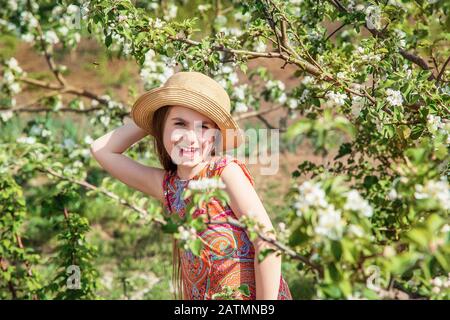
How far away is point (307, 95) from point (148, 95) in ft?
A: 2.80

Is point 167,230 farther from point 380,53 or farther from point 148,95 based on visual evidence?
point 380,53

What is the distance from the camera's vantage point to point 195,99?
240 centimetres

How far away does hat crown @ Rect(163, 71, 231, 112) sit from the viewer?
2422 millimetres

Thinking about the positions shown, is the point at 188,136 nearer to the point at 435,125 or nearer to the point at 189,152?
the point at 189,152

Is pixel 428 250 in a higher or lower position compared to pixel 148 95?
lower

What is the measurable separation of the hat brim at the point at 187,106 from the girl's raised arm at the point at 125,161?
0.15 meters

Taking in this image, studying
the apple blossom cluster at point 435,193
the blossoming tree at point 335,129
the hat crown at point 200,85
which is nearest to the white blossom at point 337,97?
the blossoming tree at point 335,129

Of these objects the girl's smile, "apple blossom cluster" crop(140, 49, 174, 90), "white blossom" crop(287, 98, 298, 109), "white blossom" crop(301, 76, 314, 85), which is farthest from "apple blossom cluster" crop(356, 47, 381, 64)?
"white blossom" crop(287, 98, 298, 109)

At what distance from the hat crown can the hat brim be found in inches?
0.8

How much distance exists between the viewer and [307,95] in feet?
10.2

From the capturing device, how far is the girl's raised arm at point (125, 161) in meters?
2.69

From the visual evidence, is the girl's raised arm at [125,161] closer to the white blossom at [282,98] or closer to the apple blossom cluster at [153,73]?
the apple blossom cluster at [153,73]
